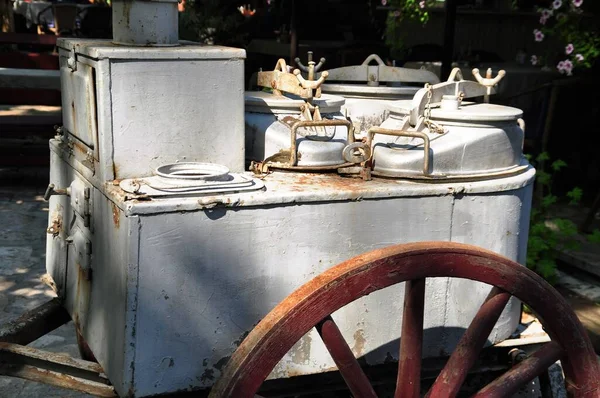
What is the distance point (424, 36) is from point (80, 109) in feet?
20.2

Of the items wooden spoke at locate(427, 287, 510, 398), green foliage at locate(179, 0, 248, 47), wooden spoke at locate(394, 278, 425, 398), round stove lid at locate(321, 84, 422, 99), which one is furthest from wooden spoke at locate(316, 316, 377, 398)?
green foliage at locate(179, 0, 248, 47)

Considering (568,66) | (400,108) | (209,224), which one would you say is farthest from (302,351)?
(568,66)

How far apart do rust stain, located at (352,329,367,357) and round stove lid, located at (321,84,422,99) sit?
3.65ft

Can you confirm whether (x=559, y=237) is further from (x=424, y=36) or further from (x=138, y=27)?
(x=138, y=27)

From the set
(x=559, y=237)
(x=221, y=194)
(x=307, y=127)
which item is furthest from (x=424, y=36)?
(x=221, y=194)

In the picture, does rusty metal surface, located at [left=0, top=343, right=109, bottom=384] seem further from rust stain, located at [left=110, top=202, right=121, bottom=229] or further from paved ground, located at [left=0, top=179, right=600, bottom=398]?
paved ground, located at [left=0, top=179, right=600, bottom=398]

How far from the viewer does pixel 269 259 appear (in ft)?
7.22

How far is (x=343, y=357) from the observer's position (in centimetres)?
193

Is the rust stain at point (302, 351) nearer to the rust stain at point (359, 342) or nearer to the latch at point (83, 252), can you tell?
the rust stain at point (359, 342)

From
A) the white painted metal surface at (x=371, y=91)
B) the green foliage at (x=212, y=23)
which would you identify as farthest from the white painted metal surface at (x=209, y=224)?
the green foliage at (x=212, y=23)

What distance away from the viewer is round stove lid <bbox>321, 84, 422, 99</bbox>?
3.10 meters

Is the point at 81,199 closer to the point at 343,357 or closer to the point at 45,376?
the point at 45,376

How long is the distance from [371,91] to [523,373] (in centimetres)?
133

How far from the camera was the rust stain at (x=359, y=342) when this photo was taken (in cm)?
234
